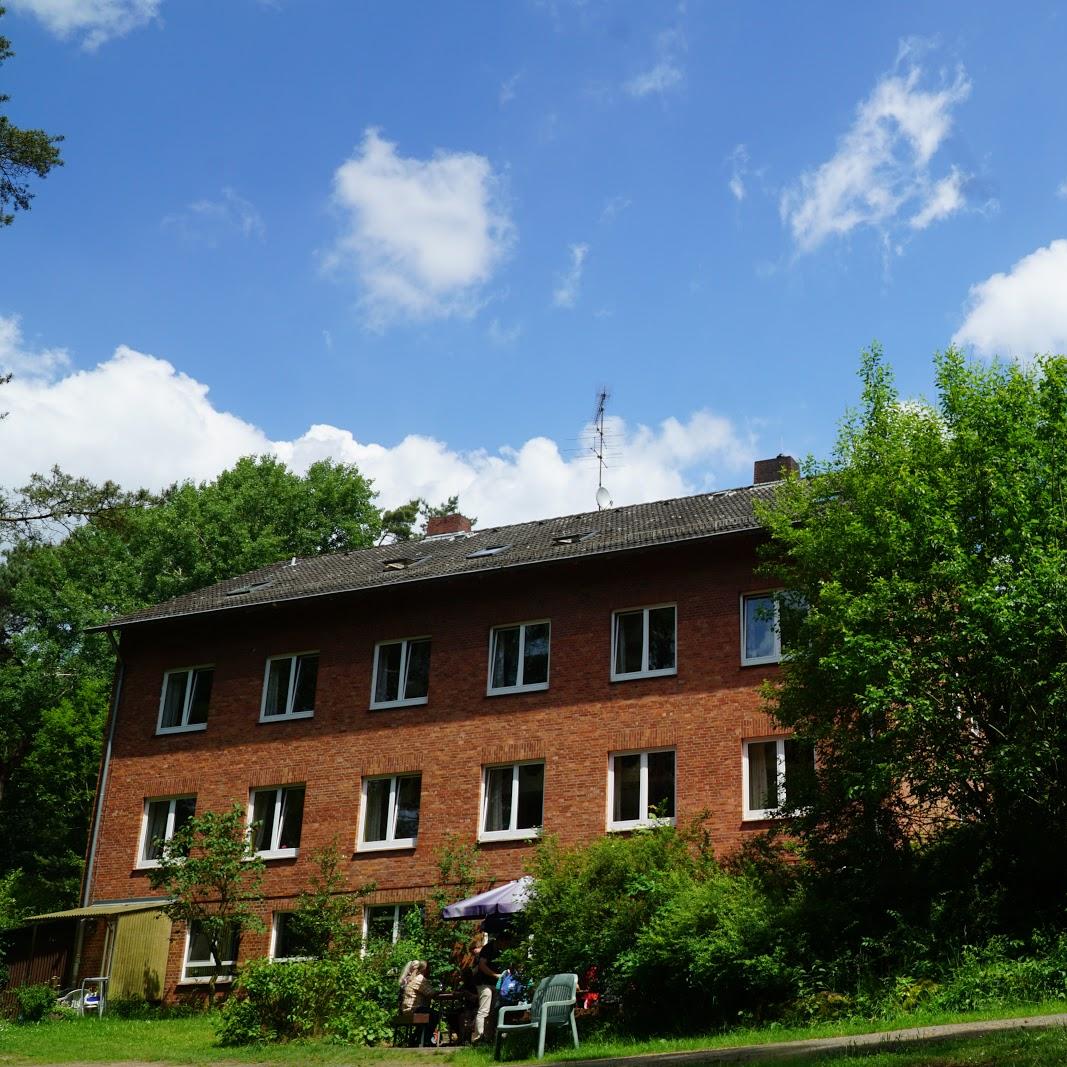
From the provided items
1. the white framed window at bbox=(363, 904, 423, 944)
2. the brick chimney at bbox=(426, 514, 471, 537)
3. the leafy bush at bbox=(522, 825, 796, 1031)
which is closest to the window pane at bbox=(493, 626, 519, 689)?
the white framed window at bbox=(363, 904, 423, 944)

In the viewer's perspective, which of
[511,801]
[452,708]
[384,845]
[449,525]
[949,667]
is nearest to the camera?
[949,667]

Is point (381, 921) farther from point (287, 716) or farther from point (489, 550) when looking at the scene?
point (489, 550)

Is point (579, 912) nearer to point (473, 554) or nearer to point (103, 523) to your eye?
point (473, 554)

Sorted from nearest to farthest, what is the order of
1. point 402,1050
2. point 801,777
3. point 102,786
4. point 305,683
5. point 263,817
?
point 402,1050, point 801,777, point 263,817, point 305,683, point 102,786

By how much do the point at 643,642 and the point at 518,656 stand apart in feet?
8.68

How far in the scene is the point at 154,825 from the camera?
3031 cm

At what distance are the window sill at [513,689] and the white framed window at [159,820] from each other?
715cm

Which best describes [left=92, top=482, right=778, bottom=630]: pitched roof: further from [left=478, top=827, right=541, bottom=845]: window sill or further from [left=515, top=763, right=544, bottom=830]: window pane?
[left=478, top=827, right=541, bottom=845]: window sill

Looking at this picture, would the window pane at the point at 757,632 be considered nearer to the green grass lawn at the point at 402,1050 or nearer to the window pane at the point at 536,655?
the window pane at the point at 536,655

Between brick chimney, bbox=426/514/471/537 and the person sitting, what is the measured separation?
1683 cm

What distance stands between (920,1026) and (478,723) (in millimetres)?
14013

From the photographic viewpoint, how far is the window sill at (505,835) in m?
26.0

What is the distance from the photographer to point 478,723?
1085 inches

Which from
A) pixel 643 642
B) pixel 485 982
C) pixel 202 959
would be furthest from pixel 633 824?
pixel 202 959
